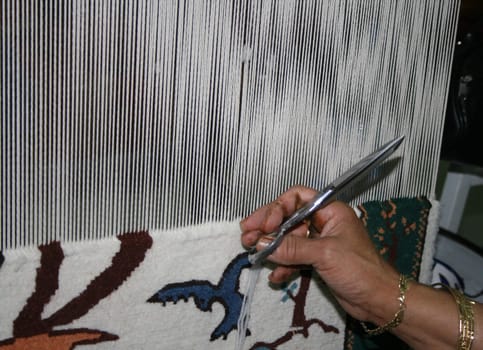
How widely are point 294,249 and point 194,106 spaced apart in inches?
9.1

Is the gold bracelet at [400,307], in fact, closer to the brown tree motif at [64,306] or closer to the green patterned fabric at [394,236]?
the green patterned fabric at [394,236]

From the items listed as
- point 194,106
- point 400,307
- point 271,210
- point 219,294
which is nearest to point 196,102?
point 194,106

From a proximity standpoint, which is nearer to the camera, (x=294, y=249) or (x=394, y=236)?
(x=294, y=249)

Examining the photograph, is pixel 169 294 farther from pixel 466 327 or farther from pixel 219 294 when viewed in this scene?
pixel 466 327

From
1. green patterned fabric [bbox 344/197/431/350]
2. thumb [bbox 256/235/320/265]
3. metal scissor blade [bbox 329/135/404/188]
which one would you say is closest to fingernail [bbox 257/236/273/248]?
thumb [bbox 256/235/320/265]

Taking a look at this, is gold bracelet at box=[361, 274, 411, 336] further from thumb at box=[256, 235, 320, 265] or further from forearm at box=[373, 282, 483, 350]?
thumb at box=[256, 235, 320, 265]

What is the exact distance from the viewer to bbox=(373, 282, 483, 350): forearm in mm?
692

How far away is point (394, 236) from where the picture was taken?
0.89 metres

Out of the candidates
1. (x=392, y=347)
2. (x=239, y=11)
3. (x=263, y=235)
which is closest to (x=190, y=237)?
(x=263, y=235)

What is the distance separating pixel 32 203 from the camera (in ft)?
1.97

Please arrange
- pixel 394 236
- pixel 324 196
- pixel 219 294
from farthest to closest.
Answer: pixel 394 236 → pixel 219 294 → pixel 324 196

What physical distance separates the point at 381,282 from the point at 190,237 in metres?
0.28

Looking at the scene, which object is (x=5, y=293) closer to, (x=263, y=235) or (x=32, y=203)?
(x=32, y=203)

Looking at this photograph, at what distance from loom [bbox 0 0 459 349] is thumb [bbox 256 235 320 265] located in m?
0.10
